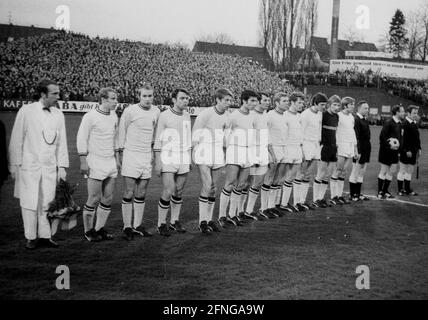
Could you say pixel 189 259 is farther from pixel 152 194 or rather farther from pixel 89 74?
pixel 89 74

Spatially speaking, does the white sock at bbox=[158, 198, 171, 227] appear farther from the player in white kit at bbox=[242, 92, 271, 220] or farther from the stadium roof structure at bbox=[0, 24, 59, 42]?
the stadium roof structure at bbox=[0, 24, 59, 42]

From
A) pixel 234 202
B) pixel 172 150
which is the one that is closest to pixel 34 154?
pixel 172 150

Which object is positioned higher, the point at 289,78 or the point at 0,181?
the point at 289,78

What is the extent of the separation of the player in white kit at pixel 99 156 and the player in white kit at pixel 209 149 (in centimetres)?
145

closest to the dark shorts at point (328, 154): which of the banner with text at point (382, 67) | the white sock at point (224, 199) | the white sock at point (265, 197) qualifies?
the white sock at point (265, 197)

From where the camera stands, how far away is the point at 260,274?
572 cm

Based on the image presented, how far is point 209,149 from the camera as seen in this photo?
781cm

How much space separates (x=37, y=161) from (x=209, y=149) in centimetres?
Result: 275

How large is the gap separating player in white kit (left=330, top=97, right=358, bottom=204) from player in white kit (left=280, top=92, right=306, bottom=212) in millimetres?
1330

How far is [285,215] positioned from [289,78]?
44365 millimetres

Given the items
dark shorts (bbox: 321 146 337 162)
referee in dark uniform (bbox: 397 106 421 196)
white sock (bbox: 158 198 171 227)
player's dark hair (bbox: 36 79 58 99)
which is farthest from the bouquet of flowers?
referee in dark uniform (bbox: 397 106 421 196)

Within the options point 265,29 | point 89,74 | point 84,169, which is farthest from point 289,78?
point 84,169

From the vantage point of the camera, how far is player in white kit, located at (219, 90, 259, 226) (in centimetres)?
828

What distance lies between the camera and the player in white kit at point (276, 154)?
9.41m
